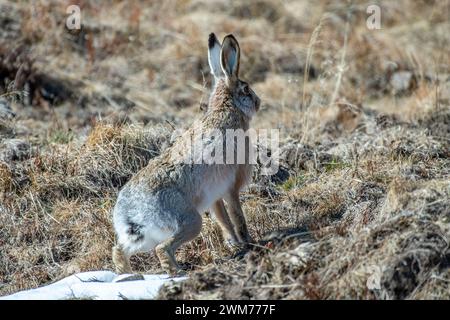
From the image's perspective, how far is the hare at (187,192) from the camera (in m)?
6.48

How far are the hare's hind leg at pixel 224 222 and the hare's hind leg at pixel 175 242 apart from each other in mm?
550

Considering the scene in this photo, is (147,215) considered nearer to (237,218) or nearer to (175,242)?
(175,242)

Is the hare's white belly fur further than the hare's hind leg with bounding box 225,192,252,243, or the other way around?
the hare's hind leg with bounding box 225,192,252,243

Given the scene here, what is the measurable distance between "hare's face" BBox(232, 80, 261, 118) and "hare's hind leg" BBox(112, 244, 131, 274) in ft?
5.26

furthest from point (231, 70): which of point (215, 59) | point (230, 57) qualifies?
point (215, 59)

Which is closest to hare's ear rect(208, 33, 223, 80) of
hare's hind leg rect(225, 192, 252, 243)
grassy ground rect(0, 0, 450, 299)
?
hare's hind leg rect(225, 192, 252, 243)

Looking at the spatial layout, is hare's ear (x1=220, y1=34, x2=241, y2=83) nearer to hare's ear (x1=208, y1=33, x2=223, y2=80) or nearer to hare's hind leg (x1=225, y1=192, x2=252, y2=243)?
hare's ear (x1=208, y1=33, x2=223, y2=80)

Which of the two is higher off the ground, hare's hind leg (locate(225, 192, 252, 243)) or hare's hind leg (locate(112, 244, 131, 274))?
hare's hind leg (locate(225, 192, 252, 243))

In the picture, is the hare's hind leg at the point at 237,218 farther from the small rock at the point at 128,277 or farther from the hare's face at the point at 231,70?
the small rock at the point at 128,277

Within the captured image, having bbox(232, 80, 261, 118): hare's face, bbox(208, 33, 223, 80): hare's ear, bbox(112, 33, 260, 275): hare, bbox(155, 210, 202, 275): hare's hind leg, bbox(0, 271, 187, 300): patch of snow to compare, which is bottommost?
bbox(0, 271, 187, 300): patch of snow

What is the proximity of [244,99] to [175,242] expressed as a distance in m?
1.54

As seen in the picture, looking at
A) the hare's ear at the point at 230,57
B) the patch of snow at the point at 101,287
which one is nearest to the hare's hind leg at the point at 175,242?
the patch of snow at the point at 101,287

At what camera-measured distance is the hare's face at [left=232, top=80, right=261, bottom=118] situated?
7.33 metres

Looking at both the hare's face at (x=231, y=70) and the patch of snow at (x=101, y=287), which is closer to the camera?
the patch of snow at (x=101, y=287)
